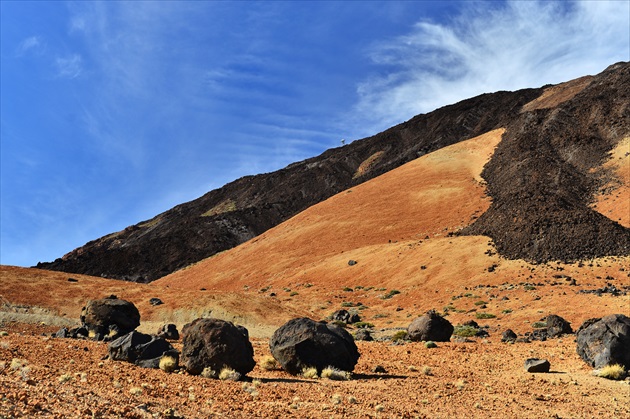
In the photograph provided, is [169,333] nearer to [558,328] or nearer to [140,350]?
[140,350]

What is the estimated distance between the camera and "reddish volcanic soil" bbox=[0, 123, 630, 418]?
1309 centimetres

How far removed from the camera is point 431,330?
95.1 ft

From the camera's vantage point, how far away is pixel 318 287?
6106cm

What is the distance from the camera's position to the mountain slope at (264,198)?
112750 millimetres

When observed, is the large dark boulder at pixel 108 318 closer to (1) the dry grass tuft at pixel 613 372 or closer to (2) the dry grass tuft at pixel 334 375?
(2) the dry grass tuft at pixel 334 375

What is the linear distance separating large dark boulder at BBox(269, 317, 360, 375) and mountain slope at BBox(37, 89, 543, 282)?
297 feet

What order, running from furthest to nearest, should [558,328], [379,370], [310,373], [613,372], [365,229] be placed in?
[365,229] → [558,328] → [379,370] → [613,372] → [310,373]

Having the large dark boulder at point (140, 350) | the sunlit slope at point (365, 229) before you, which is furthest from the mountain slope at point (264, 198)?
the large dark boulder at point (140, 350)

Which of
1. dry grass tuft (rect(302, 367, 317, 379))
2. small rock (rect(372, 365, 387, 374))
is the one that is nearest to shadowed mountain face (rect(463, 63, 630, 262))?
small rock (rect(372, 365, 387, 374))

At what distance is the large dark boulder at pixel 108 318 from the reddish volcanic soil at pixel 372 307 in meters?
4.41

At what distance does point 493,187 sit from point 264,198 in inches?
2971

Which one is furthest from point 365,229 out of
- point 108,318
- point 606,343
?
point 606,343

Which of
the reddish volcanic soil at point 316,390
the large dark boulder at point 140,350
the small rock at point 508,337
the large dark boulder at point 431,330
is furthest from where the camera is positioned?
the small rock at point 508,337

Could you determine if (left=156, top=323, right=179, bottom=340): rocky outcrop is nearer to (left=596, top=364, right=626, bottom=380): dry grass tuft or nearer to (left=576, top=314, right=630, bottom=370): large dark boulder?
(left=576, top=314, right=630, bottom=370): large dark boulder
